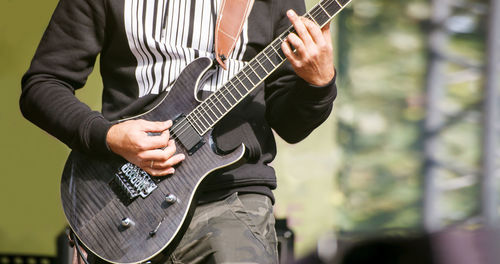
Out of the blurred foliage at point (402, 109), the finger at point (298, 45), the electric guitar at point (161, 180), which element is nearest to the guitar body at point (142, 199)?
the electric guitar at point (161, 180)

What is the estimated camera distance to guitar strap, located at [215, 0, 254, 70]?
81.0 inches

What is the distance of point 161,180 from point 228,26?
465mm

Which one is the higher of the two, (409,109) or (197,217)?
(197,217)

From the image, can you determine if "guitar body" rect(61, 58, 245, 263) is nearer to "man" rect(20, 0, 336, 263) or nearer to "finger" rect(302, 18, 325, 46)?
"man" rect(20, 0, 336, 263)

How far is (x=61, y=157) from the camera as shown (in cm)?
377

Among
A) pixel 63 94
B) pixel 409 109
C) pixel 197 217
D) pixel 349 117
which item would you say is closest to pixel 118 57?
pixel 63 94

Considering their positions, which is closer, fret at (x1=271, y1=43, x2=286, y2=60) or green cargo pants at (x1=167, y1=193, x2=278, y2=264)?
green cargo pants at (x1=167, y1=193, x2=278, y2=264)

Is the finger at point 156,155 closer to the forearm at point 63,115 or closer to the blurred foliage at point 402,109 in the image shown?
the forearm at point 63,115

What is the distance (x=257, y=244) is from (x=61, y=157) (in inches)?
83.1

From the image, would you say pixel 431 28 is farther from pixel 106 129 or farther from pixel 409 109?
pixel 106 129

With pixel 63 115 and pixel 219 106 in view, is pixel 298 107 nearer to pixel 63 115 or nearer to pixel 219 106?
pixel 219 106

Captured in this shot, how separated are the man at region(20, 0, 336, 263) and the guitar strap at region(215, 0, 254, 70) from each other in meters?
0.04

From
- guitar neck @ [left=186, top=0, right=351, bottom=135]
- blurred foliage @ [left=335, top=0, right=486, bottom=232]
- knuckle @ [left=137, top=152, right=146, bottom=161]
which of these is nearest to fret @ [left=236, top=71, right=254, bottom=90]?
guitar neck @ [left=186, top=0, right=351, bottom=135]

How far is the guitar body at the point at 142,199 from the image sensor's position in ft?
6.34
